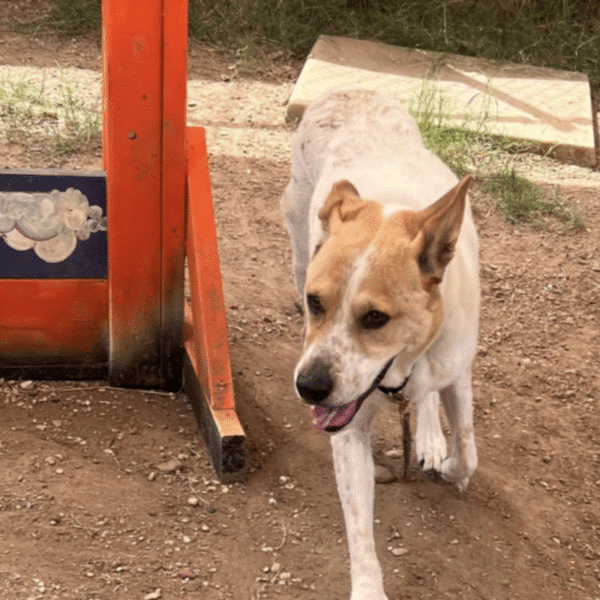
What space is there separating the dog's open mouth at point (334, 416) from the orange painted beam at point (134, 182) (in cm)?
Answer: 100

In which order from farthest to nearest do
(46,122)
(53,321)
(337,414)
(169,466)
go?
(46,122), (53,321), (169,466), (337,414)

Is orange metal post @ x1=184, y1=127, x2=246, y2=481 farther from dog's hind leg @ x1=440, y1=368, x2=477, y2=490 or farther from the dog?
dog's hind leg @ x1=440, y1=368, x2=477, y2=490

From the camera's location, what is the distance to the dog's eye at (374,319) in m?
2.61

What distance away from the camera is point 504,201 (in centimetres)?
532

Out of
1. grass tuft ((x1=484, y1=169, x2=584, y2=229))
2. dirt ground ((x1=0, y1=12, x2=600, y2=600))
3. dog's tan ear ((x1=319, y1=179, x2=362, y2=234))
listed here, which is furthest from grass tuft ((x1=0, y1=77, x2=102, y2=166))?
dog's tan ear ((x1=319, y1=179, x2=362, y2=234))

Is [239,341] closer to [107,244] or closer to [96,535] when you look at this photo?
[107,244]

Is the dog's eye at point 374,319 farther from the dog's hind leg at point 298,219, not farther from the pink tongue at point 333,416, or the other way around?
the dog's hind leg at point 298,219

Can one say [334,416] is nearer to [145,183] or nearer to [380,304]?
[380,304]

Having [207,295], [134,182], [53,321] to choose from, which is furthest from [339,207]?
[53,321]

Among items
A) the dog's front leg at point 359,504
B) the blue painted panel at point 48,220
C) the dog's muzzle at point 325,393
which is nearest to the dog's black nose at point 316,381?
the dog's muzzle at point 325,393

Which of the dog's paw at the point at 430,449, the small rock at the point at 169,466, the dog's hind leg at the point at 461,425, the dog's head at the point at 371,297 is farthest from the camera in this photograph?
the dog's paw at the point at 430,449

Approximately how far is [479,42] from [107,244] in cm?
400

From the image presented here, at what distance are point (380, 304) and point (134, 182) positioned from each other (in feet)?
3.93

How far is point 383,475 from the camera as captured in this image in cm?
353
